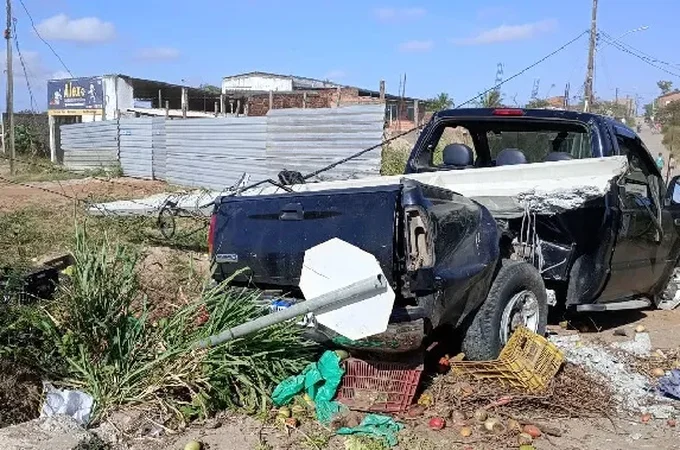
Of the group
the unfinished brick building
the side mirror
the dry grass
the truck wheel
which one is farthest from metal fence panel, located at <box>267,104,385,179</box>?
the dry grass

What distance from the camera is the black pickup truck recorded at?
4.23 metres

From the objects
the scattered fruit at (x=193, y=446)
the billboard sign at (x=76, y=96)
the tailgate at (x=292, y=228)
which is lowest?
the scattered fruit at (x=193, y=446)

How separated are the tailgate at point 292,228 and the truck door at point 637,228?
262 cm

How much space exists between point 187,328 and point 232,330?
51 centimetres

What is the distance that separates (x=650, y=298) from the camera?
289 inches

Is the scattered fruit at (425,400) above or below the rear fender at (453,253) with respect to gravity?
below

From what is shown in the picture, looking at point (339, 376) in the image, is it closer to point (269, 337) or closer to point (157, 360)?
point (269, 337)

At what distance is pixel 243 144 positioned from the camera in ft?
55.0

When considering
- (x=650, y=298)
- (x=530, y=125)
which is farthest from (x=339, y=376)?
(x=650, y=298)

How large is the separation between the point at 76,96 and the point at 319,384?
32.7m

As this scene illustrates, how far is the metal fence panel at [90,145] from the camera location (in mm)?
23413

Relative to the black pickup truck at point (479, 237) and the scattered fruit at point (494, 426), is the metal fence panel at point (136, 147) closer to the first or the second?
the black pickup truck at point (479, 237)

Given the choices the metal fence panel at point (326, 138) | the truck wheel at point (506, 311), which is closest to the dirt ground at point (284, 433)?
the truck wheel at point (506, 311)

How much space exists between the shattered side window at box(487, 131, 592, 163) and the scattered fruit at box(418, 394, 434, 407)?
2758mm
